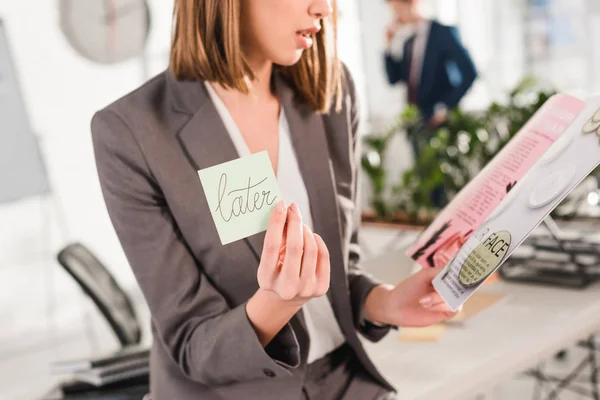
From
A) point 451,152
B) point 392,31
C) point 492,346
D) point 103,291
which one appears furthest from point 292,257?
point 392,31

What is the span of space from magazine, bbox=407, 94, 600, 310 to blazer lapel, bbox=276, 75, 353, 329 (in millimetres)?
125

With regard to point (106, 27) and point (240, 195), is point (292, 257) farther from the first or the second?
point (106, 27)

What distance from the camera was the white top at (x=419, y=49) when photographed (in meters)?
4.69

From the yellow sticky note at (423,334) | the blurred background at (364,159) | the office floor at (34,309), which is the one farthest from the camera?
the office floor at (34,309)

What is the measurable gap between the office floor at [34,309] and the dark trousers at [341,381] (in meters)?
3.19

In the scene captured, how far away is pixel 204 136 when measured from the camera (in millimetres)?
1035

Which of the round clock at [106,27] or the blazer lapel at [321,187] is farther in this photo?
the round clock at [106,27]

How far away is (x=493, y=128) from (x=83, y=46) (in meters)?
2.91

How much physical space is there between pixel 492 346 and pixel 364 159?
58.2 inches

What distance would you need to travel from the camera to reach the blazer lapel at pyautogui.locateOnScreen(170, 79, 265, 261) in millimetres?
1027

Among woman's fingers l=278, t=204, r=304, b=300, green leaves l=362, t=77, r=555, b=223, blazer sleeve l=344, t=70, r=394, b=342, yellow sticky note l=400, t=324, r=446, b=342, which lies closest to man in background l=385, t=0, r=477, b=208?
green leaves l=362, t=77, r=555, b=223

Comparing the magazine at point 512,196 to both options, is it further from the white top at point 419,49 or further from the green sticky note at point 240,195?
the white top at point 419,49

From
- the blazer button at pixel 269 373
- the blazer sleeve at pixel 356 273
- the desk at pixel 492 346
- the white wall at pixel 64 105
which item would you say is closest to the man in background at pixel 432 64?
the white wall at pixel 64 105

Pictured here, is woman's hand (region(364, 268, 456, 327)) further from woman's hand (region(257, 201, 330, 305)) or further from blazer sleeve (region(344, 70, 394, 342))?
woman's hand (region(257, 201, 330, 305))
